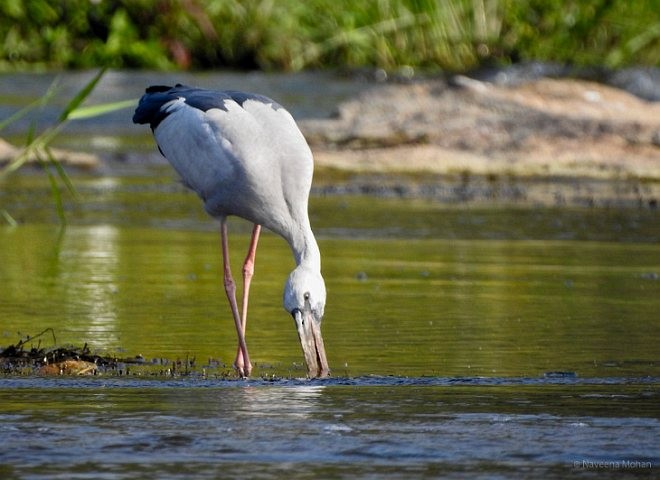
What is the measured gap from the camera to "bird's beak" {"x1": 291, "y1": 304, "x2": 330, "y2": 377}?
6.83m

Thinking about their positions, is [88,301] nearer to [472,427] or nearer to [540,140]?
[472,427]

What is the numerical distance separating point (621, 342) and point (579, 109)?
41.4 ft

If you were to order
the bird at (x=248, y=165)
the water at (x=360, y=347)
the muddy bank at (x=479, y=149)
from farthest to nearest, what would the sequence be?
1. the muddy bank at (x=479, y=149)
2. the bird at (x=248, y=165)
3. the water at (x=360, y=347)

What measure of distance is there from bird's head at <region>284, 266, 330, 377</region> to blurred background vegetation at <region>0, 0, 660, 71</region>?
865 inches

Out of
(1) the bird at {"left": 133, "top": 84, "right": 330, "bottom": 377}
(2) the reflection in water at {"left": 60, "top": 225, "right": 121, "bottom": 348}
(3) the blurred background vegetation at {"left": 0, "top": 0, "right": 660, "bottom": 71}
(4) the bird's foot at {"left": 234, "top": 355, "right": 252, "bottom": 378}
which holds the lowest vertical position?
(4) the bird's foot at {"left": 234, "top": 355, "right": 252, "bottom": 378}

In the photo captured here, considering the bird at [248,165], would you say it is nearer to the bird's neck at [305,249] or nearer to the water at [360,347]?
the bird's neck at [305,249]

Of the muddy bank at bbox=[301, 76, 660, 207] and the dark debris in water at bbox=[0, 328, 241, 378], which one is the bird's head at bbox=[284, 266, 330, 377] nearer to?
the dark debris in water at bbox=[0, 328, 241, 378]

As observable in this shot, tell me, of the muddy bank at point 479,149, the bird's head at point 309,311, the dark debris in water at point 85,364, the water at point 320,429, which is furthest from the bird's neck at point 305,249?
the muddy bank at point 479,149

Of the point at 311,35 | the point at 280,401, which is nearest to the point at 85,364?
the point at 280,401

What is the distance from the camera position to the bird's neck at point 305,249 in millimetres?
7234

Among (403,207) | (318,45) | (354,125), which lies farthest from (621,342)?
(318,45)

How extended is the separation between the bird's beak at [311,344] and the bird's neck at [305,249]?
0.29m

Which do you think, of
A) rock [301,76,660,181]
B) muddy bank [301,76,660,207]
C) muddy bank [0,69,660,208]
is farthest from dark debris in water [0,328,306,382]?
rock [301,76,660,181]

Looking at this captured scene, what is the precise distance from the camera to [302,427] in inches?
221
